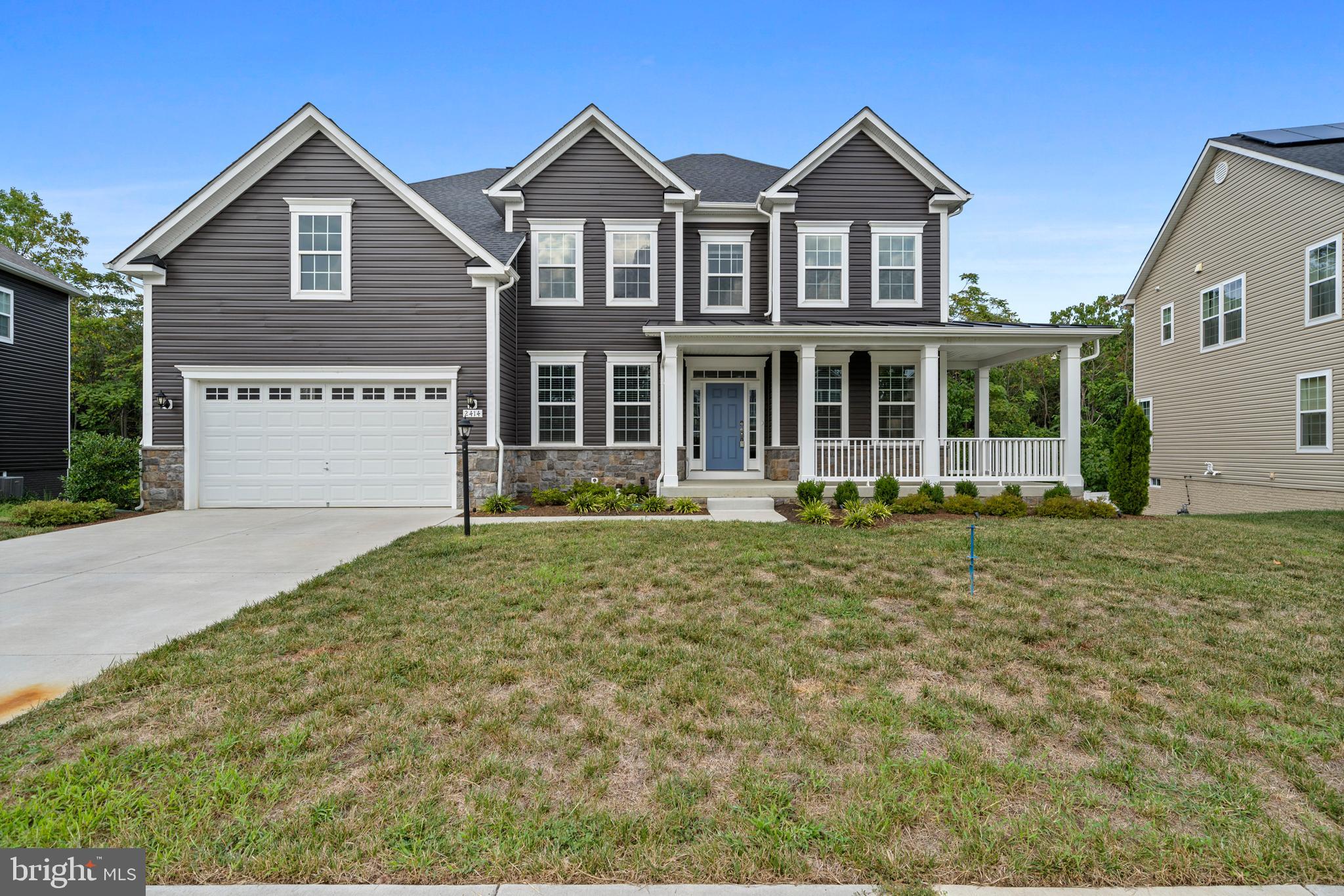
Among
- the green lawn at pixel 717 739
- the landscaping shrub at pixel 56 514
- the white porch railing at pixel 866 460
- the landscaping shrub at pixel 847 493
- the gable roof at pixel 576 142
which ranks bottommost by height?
the green lawn at pixel 717 739

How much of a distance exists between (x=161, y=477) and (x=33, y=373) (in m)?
9.29

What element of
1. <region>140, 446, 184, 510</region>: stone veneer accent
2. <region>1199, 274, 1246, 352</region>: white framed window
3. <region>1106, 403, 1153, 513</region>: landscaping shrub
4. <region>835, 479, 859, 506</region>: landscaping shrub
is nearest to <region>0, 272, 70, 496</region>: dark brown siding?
<region>140, 446, 184, 510</region>: stone veneer accent

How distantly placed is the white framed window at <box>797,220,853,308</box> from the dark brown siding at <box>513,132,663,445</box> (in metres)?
3.16

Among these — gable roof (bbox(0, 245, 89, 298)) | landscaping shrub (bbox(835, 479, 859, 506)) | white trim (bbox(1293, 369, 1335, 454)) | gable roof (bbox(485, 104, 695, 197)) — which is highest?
gable roof (bbox(485, 104, 695, 197))

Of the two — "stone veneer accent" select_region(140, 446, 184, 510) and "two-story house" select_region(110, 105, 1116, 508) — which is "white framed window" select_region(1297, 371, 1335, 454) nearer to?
"two-story house" select_region(110, 105, 1116, 508)

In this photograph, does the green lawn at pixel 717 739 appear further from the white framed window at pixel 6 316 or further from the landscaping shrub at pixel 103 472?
the white framed window at pixel 6 316

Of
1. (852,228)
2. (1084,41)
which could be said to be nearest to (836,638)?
(852,228)

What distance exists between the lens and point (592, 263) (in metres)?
14.2

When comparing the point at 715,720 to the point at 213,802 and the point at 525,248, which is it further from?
the point at 525,248

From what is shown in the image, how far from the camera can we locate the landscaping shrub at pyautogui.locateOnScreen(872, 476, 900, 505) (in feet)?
37.8

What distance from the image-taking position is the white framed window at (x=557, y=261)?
46.4 ft

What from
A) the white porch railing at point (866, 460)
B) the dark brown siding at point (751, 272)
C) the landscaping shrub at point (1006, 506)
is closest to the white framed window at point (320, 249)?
the dark brown siding at point (751, 272)

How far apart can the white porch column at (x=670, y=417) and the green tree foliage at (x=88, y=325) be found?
914 inches

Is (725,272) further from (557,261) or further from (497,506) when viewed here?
(497,506)
